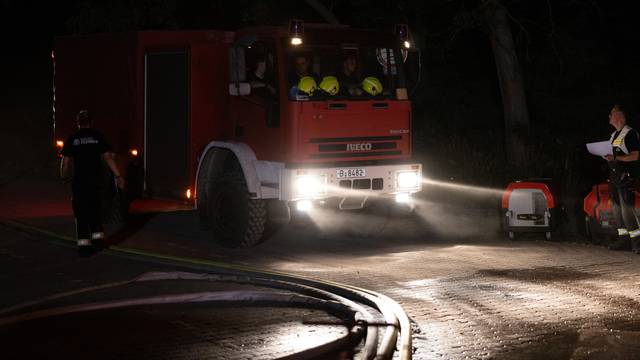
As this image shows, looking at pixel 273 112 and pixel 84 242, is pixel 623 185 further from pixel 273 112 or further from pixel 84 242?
pixel 84 242

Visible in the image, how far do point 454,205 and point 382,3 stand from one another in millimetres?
7959

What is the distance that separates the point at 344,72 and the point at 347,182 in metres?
1.42

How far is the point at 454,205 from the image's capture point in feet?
54.5

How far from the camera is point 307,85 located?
12742 mm

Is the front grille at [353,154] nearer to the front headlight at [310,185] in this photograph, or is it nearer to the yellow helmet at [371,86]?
the front headlight at [310,185]

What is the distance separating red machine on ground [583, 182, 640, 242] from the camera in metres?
13.2

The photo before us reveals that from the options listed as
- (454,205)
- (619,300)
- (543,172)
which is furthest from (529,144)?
(619,300)

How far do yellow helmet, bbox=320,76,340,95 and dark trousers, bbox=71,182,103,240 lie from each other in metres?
3.01

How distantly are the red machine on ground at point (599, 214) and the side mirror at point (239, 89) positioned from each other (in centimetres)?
454

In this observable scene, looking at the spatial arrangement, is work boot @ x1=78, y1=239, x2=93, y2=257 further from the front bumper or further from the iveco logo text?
the iveco logo text

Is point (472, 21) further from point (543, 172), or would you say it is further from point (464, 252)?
point (464, 252)

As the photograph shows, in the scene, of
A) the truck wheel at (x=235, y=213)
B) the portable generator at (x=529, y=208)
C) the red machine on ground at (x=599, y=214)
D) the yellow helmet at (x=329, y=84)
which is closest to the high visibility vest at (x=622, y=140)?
the red machine on ground at (x=599, y=214)

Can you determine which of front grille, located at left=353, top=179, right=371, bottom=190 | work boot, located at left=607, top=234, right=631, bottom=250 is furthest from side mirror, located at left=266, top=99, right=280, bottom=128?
work boot, located at left=607, top=234, right=631, bottom=250

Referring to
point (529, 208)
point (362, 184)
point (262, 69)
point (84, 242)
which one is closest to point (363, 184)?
point (362, 184)
